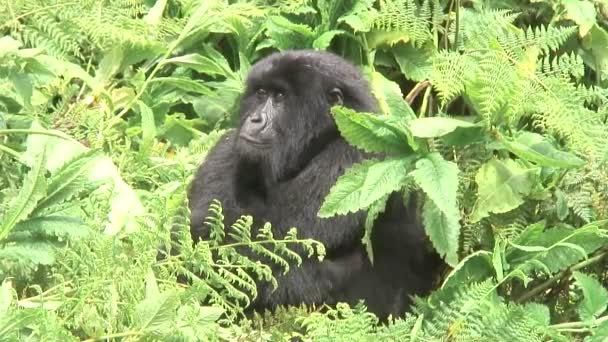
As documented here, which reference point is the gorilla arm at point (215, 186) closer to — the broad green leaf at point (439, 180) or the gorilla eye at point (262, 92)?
the gorilla eye at point (262, 92)

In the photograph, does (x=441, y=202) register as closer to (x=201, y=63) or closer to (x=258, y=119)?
(x=258, y=119)

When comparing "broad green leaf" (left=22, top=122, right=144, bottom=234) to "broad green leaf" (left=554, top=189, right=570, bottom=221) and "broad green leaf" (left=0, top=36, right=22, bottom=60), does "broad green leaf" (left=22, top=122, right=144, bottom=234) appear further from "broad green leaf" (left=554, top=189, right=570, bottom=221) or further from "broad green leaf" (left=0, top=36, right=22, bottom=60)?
"broad green leaf" (left=554, top=189, right=570, bottom=221)

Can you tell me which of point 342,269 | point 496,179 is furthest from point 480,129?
point 342,269

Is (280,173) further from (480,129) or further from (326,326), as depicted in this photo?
(326,326)

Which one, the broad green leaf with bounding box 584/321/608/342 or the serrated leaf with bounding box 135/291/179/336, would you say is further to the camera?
the broad green leaf with bounding box 584/321/608/342

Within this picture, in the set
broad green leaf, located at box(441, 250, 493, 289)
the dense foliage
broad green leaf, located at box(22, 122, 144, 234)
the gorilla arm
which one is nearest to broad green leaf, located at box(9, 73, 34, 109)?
the dense foliage

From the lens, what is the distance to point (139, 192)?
4461 millimetres

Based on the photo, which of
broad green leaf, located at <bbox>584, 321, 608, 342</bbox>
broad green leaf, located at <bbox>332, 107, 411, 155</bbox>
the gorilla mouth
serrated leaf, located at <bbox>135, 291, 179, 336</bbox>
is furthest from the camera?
the gorilla mouth

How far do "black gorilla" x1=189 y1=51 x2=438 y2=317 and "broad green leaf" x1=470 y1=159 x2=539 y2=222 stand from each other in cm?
39

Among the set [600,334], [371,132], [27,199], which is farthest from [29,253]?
[600,334]

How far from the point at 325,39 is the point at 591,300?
6.81 ft

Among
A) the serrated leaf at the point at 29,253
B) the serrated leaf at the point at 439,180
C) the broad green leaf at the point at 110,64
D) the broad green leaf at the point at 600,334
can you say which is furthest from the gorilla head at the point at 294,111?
the serrated leaf at the point at 29,253

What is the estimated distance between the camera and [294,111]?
15.4ft

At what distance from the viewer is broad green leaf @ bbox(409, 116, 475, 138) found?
403 cm
